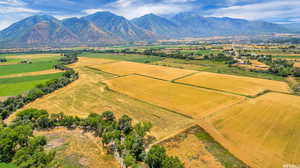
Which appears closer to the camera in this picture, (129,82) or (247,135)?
(247,135)

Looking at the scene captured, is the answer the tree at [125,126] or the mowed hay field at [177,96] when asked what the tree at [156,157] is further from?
the mowed hay field at [177,96]

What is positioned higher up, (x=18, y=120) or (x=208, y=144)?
(x=18, y=120)

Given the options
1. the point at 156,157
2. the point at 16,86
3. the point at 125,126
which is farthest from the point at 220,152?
the point at 16,86

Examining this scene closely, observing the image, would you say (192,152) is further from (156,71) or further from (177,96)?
(156,71)

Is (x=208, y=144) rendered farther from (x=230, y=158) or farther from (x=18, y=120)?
(x=18, y=120)

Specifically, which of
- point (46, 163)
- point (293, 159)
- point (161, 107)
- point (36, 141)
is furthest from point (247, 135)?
point (36, 141)

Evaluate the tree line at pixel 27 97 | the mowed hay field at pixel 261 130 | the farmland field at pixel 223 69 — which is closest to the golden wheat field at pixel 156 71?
the farmland field at pixel 223 69
